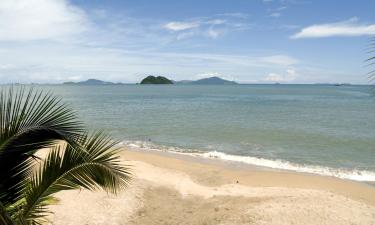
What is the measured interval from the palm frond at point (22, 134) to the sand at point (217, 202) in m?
3.71

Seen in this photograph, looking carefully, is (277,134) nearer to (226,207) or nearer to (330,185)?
(330,185)

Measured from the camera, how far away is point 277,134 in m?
26.2

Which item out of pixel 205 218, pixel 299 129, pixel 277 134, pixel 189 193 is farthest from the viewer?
pixel 299 129

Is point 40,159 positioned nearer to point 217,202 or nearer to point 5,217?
point 5,217

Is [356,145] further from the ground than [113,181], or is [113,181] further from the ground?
[113,181]

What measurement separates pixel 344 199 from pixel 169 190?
503cm

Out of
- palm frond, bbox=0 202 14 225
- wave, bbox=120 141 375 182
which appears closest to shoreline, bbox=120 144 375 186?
wave, bbox=120 141 375 182

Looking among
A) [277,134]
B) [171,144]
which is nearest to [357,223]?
[171,144]

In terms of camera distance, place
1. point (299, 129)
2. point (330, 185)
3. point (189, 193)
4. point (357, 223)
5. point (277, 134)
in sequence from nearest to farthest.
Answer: point (357, 223), point (189, 193), point (330, 185), point (277, 134), point (299, 129)

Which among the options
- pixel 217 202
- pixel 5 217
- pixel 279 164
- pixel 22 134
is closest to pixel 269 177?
pixel 279 164

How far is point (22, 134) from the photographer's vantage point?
146 inches

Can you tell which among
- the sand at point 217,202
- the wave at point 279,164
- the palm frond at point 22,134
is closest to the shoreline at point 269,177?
the sand at point 217,202

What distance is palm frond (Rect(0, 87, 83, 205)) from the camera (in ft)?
12.1

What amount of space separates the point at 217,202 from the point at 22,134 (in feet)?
24.8
